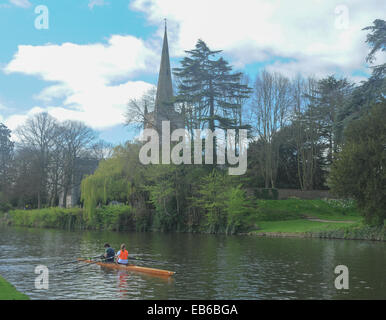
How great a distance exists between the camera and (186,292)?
14.1m

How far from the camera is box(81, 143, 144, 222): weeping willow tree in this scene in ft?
143

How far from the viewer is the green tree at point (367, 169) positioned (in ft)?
90.5

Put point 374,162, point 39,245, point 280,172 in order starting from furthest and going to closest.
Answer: point 280,172
point 39,245
point 374,162

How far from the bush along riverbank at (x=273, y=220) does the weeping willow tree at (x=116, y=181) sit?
1073 millimetres

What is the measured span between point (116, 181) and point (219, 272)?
2875 centimetres

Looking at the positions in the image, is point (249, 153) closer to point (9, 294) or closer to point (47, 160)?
point (47, 160)

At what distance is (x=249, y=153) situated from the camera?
5278cm

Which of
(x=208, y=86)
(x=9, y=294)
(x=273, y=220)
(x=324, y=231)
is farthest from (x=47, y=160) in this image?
(x=9, y=294)

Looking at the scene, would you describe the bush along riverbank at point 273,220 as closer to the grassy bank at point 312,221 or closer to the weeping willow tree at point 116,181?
the grassy bank at point 312,221

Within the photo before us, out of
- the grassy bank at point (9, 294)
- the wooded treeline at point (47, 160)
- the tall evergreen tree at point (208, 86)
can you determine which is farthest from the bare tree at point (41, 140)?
the grassy bank at point (9, 294)
